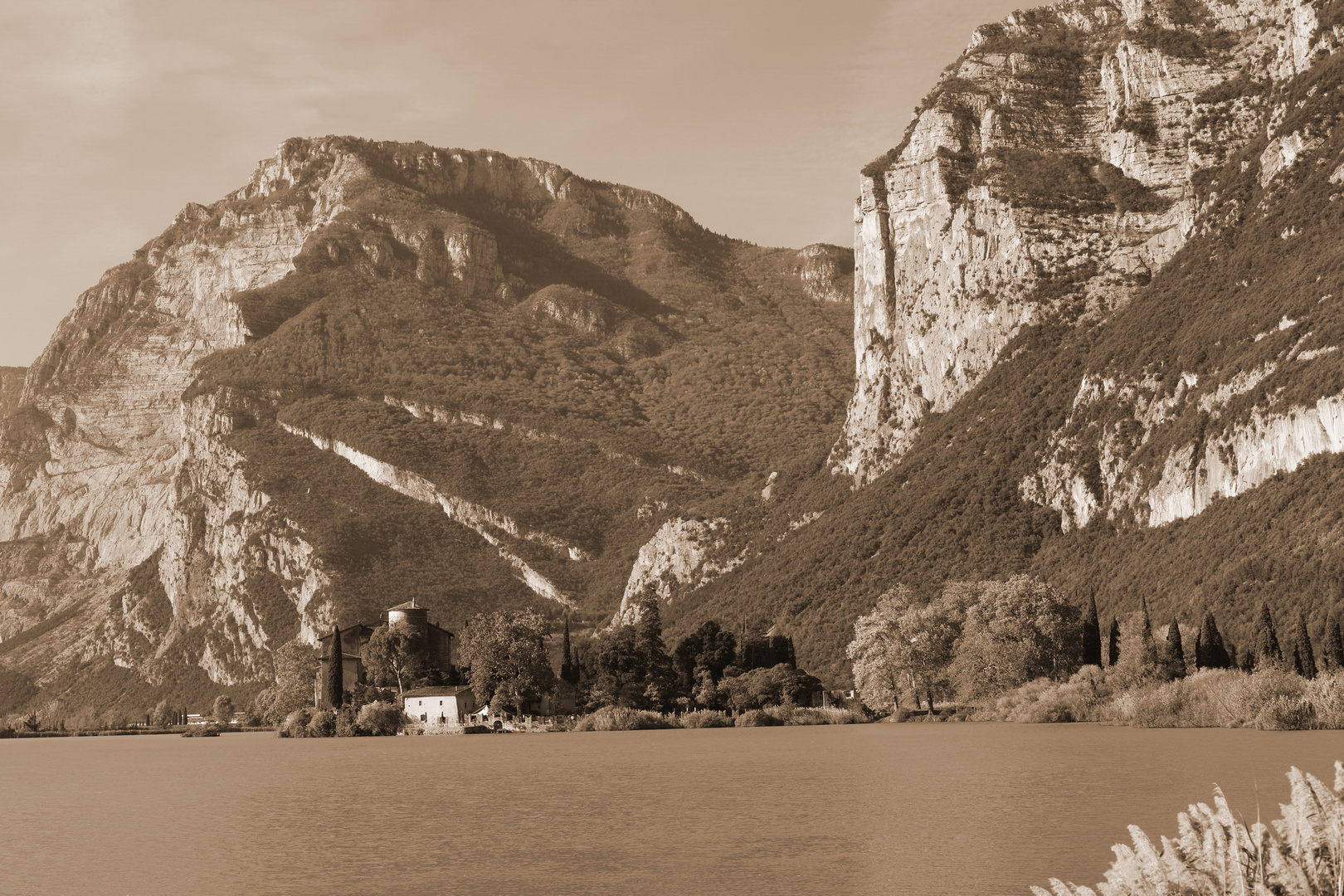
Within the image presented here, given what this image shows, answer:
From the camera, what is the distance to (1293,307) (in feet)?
390

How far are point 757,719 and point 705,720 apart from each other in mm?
3631

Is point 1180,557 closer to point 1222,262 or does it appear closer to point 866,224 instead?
point 1222,262

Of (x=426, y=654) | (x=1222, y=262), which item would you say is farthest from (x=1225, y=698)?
(x=1222, y=262)

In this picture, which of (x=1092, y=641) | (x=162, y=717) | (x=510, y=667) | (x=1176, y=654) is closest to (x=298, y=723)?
(x=510, y=667)

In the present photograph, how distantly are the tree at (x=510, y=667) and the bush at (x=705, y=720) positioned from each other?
10.5 m

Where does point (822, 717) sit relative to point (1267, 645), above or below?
below

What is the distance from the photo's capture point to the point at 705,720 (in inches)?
3971

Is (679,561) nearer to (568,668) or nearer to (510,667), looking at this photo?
(568,668)

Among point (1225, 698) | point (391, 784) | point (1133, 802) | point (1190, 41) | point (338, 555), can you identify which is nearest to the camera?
point (1133, 802)

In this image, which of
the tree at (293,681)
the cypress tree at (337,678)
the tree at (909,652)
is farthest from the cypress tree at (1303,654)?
the tree at (293,681)

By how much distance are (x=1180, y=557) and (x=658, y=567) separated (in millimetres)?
81156

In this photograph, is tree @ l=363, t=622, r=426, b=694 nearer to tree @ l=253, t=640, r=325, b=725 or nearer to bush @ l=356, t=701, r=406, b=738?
bush @ l=356, t=701, r=406, b=738

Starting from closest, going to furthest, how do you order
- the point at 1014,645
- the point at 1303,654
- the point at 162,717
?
the point at 1303,654
the point at 1014,645
the point at 162,717

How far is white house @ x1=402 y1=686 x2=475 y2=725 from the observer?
339ft
